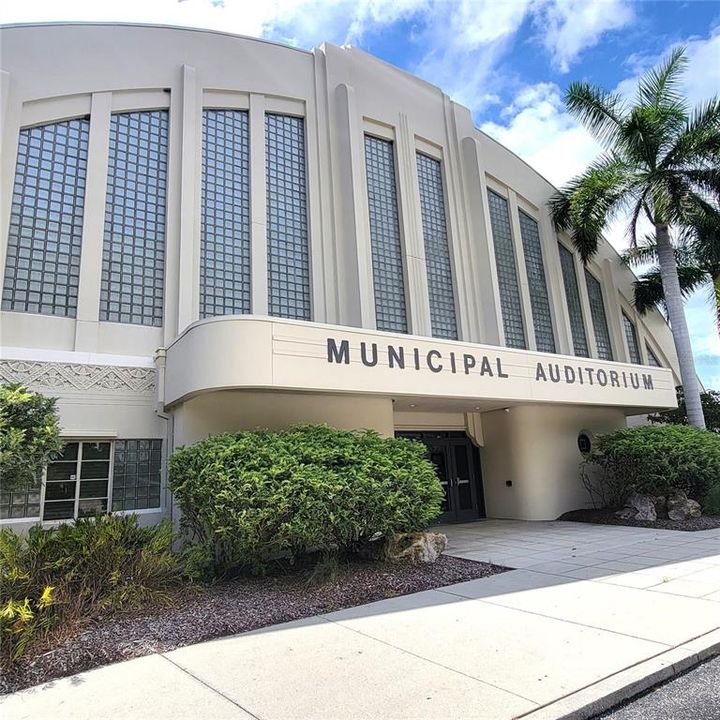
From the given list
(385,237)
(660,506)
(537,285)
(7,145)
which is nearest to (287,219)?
(385,237)

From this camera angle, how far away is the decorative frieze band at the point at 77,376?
9914 millimetres

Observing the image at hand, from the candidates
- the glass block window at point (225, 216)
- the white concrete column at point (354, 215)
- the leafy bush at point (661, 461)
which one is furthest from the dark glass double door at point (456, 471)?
the glass block window at point (225, 216)

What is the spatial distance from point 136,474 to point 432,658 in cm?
759

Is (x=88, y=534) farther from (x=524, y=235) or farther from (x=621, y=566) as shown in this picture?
(x=524, y=235)

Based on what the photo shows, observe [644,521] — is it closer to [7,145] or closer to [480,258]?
[480,258]

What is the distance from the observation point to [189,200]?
41.1 feet

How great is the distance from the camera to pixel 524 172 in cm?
1933

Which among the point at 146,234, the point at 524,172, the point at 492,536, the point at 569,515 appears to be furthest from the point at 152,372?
the point at 524,172

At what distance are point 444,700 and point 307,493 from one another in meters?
3.72

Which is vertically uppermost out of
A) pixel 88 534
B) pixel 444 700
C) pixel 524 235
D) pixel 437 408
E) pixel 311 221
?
pixel 524 235

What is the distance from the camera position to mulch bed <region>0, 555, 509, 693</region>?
16.4ft

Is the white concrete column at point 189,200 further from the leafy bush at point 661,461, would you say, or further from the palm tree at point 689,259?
the palm tree at point 689,259

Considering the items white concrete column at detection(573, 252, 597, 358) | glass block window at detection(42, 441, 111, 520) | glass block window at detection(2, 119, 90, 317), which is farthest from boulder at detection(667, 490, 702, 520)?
glass block window at detection(2, 119, 90, 317)

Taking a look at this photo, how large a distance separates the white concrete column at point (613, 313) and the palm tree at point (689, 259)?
3.23ft
